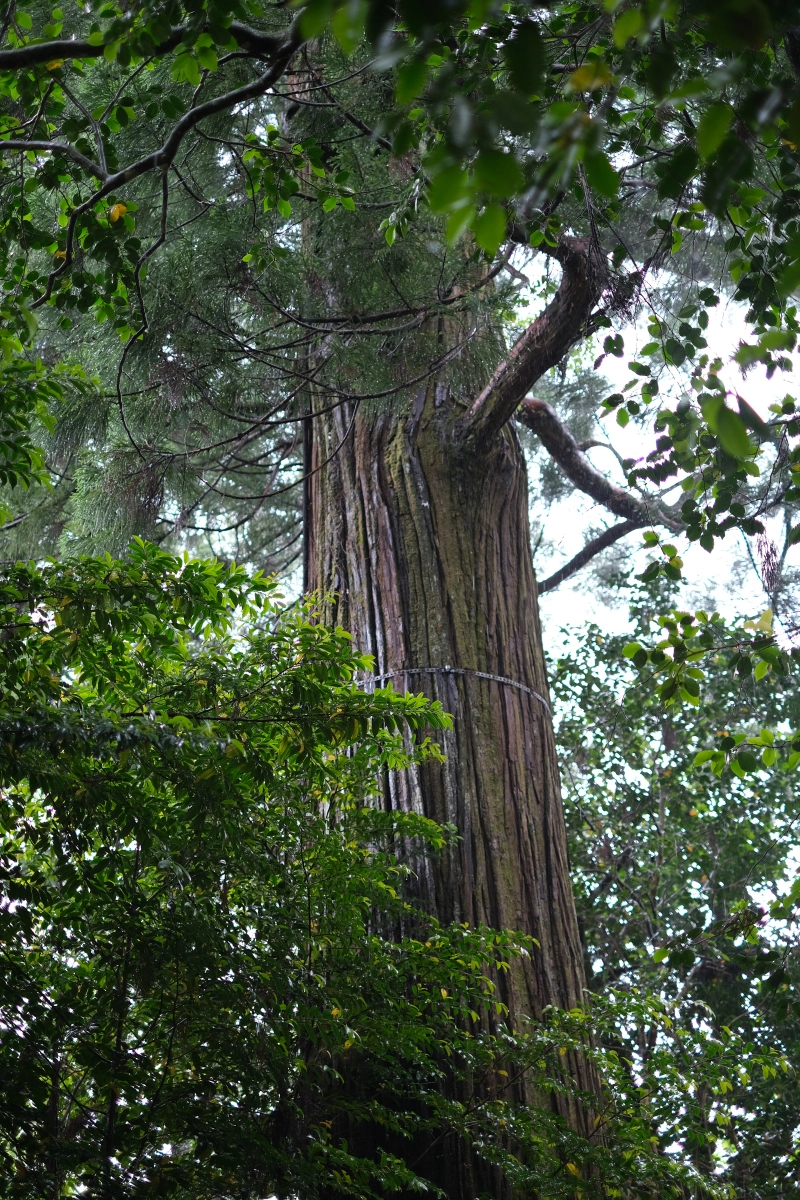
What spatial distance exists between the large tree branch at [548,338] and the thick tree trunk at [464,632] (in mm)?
137

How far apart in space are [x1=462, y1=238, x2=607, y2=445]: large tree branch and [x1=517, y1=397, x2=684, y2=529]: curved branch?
1046 mm

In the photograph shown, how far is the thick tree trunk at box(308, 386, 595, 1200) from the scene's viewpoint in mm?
3613

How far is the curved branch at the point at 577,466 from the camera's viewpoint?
18.4ft

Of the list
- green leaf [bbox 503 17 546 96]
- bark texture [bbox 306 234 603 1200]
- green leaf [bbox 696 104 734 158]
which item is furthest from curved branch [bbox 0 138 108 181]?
green leaf [bbox 696 104 734 158]

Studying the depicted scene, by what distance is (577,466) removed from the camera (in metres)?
5.92

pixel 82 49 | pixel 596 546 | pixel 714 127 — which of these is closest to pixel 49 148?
pixel 82 49

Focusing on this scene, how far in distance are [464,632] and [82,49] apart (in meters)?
2.54

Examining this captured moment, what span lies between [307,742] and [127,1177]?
94 centimetres

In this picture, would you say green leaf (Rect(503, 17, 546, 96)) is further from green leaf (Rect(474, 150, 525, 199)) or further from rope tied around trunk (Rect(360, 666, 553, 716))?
rope tied around trunk (Rect(360, 666, 553, 716))

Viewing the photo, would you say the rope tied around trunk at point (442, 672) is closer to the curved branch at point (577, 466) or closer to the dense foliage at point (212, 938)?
the dense foliage at point (212, 938)

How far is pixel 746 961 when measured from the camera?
242cm

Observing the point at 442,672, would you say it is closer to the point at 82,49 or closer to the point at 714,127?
the point at 82,49

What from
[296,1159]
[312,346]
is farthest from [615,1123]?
A: [312,346]

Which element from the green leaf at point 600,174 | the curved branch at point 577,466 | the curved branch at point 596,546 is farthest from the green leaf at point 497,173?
the curved branch at point 596,546
